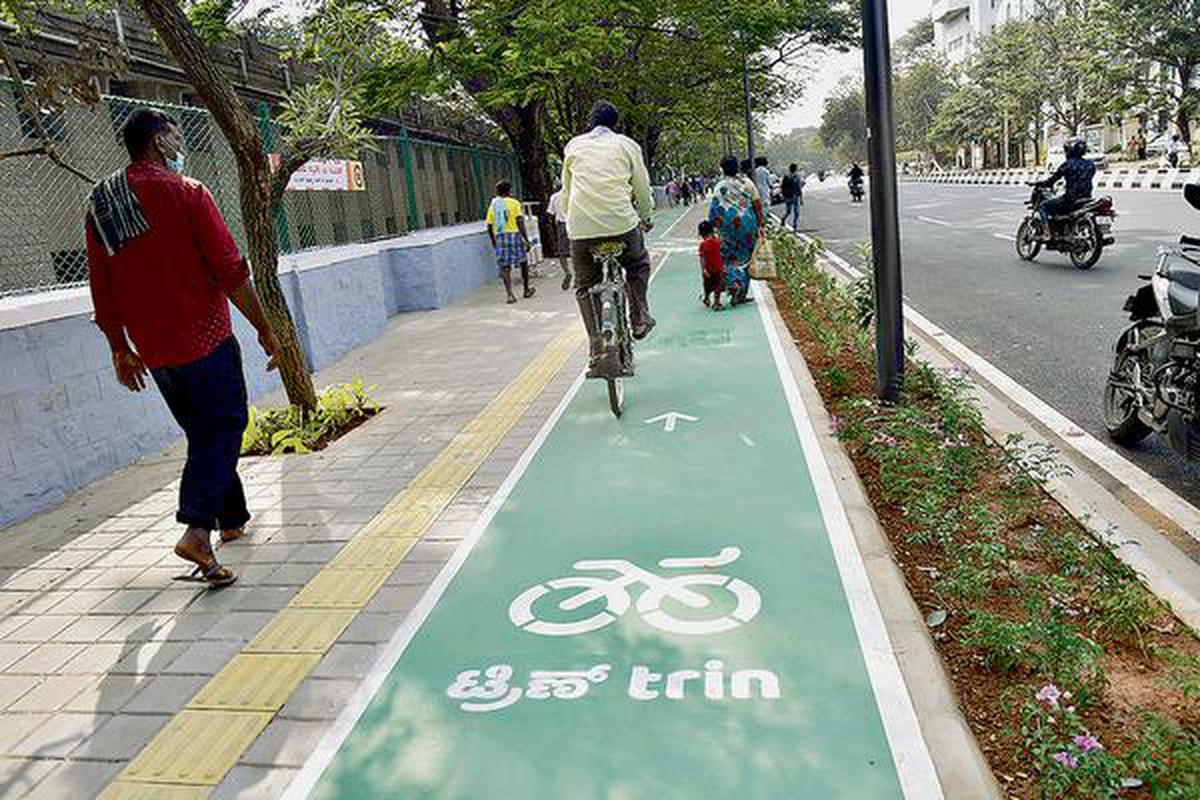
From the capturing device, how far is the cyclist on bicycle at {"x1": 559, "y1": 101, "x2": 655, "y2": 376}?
6.25m

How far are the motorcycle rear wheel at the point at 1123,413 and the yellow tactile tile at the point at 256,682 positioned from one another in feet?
14.1

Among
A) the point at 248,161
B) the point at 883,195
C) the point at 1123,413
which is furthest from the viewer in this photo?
the point at 248,161

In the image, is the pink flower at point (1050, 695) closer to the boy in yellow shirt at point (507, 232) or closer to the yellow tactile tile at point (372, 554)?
the yellow tactile tile at point (372, 554)

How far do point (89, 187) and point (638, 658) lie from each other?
5.89 metres

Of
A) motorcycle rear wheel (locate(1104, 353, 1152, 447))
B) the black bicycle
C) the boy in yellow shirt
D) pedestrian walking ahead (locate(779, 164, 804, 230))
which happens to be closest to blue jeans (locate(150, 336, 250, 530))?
the black bicycle

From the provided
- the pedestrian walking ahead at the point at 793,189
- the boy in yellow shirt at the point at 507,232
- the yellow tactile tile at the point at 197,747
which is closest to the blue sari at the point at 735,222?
the boy in yellow shirt at the point at 507,232

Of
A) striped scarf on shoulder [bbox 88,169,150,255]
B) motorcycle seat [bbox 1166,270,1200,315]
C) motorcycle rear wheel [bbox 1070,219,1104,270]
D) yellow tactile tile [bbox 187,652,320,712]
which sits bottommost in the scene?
yellow tactile tile [bbox 187,652,320,712]

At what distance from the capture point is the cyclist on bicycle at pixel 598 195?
625cm

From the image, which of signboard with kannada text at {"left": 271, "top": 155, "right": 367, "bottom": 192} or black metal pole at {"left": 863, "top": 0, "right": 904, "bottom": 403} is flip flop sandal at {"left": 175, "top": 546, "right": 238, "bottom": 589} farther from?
signboard with kannada text at {"left": 271, "top": 155, "right": 367, "bottom": 192}

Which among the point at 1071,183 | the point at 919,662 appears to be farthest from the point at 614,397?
the point at 1071,183

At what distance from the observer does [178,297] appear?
3928mm

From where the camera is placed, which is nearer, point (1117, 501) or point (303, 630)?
point (303, 630)

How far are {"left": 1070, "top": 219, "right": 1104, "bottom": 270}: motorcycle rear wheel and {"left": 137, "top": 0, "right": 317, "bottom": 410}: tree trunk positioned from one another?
927 cm

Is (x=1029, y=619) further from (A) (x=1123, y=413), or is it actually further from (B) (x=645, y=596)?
(A) (x=1123, y=413)
